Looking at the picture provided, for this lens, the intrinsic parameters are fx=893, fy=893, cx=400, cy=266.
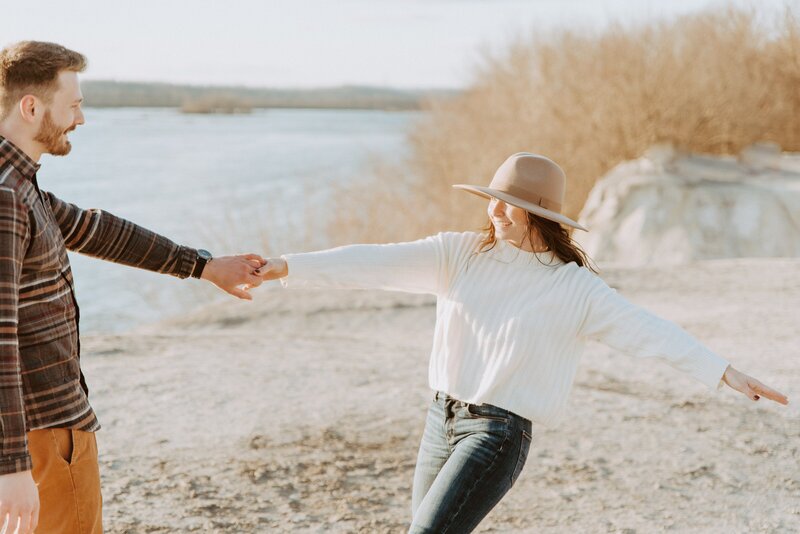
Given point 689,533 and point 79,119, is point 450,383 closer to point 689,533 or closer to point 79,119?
point 79,119

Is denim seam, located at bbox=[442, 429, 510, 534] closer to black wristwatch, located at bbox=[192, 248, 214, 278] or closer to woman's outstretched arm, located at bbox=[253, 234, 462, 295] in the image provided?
woman's outstretched arm, located at bbox=[253, 234, 462, 295]

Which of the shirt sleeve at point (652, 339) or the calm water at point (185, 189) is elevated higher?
the shirt sleeve at point (652, 339)

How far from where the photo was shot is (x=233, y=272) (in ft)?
10.3

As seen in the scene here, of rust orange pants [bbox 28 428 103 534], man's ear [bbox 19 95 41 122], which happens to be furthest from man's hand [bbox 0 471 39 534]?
man's ear [bbox 19 95 41 122]

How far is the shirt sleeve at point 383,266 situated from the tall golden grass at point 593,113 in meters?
13.3

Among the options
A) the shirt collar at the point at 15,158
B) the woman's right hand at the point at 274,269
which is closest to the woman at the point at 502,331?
the woman's right hand at the point at 274,269

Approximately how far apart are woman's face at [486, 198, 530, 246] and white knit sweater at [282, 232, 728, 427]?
33mm

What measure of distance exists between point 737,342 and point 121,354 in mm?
5016

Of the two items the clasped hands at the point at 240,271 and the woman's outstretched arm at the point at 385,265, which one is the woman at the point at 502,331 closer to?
the woman's outstretched arm at the point at 385,265

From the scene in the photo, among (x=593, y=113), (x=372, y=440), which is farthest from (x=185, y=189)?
(x=372, y=440)

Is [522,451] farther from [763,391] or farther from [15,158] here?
[15,158]

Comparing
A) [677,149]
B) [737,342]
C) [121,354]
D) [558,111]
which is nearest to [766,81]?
[677,149]

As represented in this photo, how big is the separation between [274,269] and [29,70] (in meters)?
1.11

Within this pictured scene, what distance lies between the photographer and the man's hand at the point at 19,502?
2.00 meters
